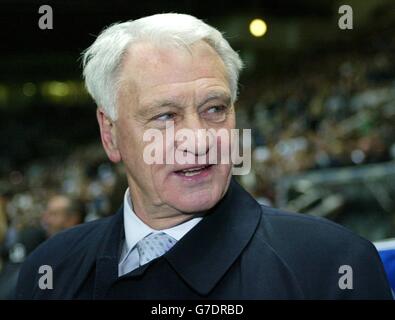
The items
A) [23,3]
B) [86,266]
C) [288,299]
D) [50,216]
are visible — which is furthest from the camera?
[23,3]

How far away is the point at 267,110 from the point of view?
606 cm

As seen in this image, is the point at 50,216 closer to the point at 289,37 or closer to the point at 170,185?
the point at 170,185

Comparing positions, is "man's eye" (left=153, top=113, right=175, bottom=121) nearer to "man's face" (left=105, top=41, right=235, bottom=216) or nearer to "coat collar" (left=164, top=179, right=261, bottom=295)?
"man's face" (left=105, top=41, right=235, bottom=216)

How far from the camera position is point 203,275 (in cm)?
92

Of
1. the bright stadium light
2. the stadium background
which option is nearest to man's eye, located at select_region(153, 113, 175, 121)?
the stadium background

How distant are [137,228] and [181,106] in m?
0.21

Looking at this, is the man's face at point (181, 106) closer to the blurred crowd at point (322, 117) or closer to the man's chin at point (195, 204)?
the man's chin at point (195, 204)

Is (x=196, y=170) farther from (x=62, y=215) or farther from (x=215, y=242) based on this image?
(x=62, y=215)

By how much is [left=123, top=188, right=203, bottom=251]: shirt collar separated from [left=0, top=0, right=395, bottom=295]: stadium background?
19.0 inches

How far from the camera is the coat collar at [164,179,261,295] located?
92 cm

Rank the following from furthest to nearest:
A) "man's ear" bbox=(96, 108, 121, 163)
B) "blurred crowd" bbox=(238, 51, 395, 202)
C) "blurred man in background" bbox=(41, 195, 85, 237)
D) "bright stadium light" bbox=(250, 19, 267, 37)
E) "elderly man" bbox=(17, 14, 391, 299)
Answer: "bright stadium light" bbox=(250, 19, 267, 37), "blurred crowd" bbox=(238, 51, 395, 202), "blurred man in background" bbox=(41, 195, 85, 237), "man's ear" bbox=(96, 108, 121, 163), "elderly man" bbox=(17, 14, 391, 299)

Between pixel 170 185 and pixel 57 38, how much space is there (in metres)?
4.82

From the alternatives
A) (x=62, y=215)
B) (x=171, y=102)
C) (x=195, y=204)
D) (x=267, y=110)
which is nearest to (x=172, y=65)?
(x=171, y=102)

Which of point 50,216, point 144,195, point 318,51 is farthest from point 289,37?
point 144,195
